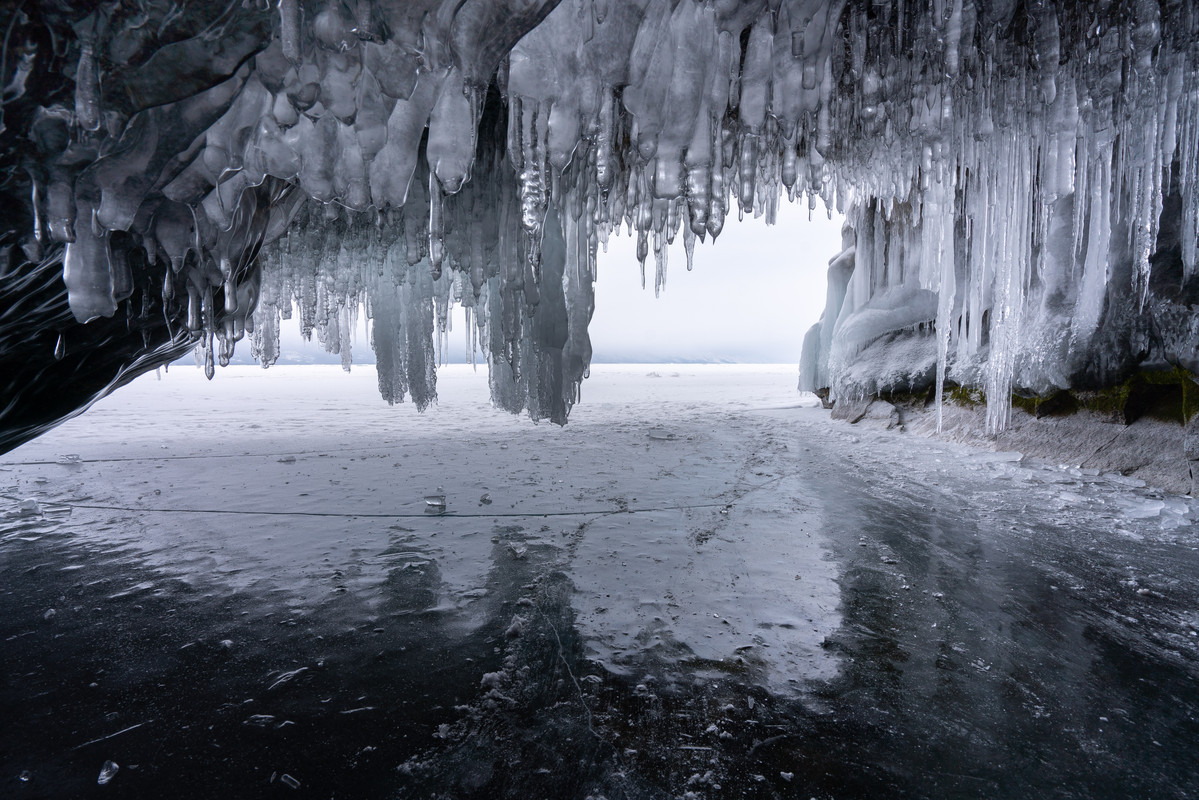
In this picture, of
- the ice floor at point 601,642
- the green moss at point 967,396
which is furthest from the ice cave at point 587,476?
the green moss at point 967,396

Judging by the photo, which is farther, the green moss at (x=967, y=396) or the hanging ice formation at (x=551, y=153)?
the green moss at (x=967, y=396)

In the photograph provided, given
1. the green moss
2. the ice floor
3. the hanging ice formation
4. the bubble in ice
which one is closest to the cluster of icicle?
the hanging ice formation

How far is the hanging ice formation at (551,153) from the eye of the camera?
76.2 inches

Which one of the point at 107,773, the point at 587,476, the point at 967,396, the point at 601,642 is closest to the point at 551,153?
the point at 601,642

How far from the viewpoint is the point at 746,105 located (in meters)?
3.08

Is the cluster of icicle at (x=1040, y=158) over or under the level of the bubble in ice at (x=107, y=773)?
over

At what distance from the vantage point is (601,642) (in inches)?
79.9

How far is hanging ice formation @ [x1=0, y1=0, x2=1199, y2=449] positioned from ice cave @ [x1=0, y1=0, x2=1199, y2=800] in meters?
0.02

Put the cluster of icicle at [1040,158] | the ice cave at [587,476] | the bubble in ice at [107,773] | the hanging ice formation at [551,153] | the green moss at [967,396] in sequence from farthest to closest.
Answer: the green moss at [967,396] < the cluster of icicle at [1040,158] < the hanging ice formation at [551,153] < the ice cave at [587,476] < the bubble in ice at [107,773]

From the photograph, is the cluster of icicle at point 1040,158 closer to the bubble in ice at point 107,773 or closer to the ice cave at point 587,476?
the ice cave at point 587,476

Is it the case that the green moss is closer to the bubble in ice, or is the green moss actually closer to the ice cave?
the ice cave

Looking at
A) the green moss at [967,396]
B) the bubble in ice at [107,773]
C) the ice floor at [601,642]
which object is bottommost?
the ice floor at [601,642]

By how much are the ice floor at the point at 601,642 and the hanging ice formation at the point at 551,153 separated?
143 cm

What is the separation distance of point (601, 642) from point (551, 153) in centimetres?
244
